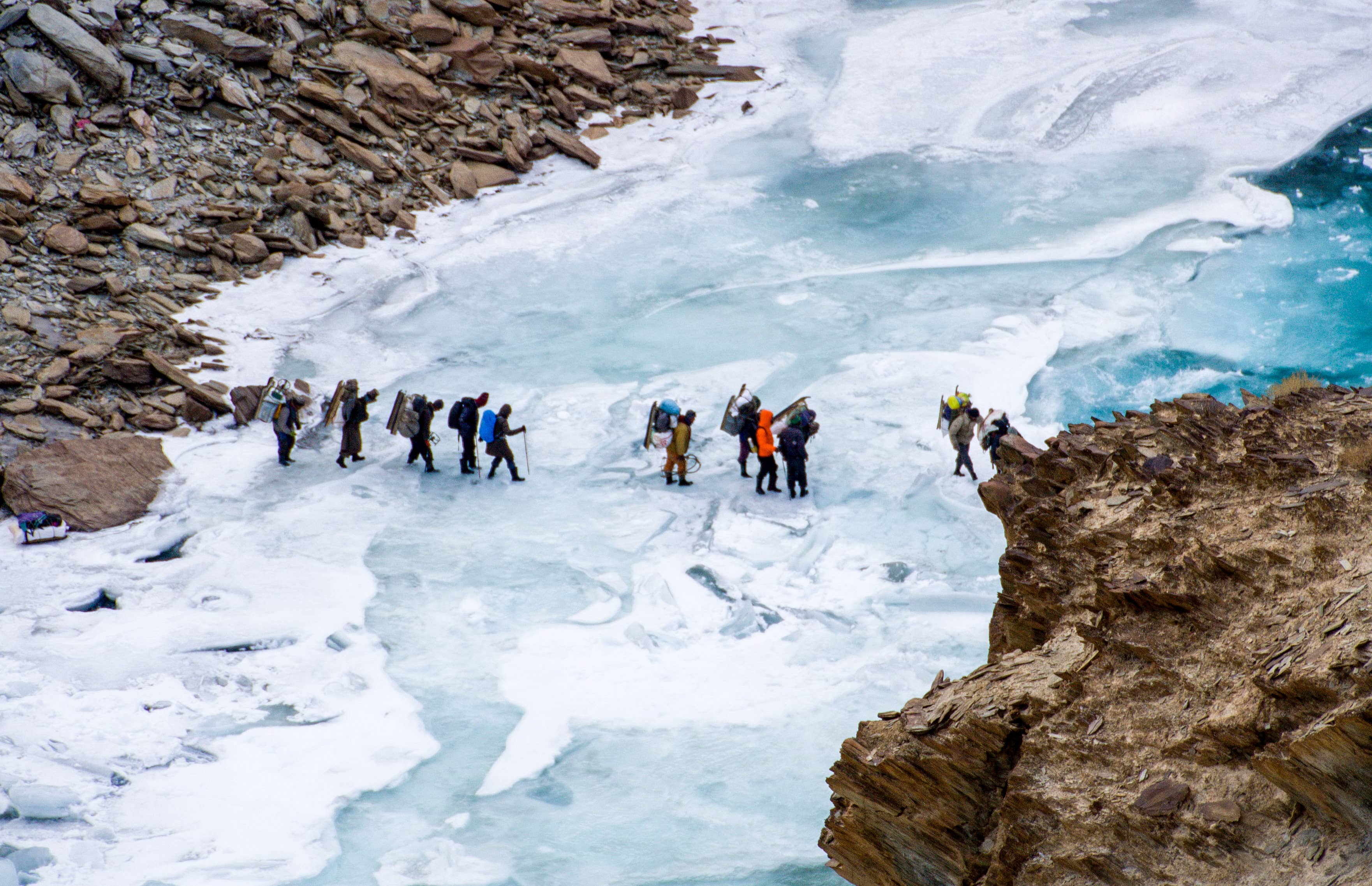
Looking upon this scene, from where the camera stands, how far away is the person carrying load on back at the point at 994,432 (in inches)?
522

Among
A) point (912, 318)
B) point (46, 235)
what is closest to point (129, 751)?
point (46, 235)

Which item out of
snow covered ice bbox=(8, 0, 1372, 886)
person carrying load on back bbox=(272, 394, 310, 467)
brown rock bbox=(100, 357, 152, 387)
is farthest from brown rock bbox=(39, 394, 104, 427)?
person carrying load on back bbox=(272, 394, 310, 467)

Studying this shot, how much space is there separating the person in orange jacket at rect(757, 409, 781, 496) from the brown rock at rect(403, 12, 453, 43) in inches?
516

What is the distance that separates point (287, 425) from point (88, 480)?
2.43 m

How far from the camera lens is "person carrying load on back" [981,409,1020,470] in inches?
522

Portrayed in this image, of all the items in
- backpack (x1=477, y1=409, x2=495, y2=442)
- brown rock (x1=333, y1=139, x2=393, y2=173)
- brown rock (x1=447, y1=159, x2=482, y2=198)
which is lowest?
backpack (x1=477, y1=409, x2=495, y2=442)

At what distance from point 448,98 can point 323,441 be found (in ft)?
31.9

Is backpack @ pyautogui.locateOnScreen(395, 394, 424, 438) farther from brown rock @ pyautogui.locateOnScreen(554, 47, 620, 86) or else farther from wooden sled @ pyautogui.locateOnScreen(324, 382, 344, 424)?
brown rock @ pyautogui.locateOnScreen(554, 47, 620, 86)

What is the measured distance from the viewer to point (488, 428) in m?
13.9

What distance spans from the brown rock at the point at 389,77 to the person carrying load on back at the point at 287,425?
9.17 m

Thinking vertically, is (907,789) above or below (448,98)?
below

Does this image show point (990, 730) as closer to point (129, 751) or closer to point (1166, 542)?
point (1166, 542)

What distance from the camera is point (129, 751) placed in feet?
30.8

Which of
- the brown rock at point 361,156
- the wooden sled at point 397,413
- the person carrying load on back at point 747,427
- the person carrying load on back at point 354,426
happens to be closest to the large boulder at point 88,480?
the person carrying load on back at point 354,426
